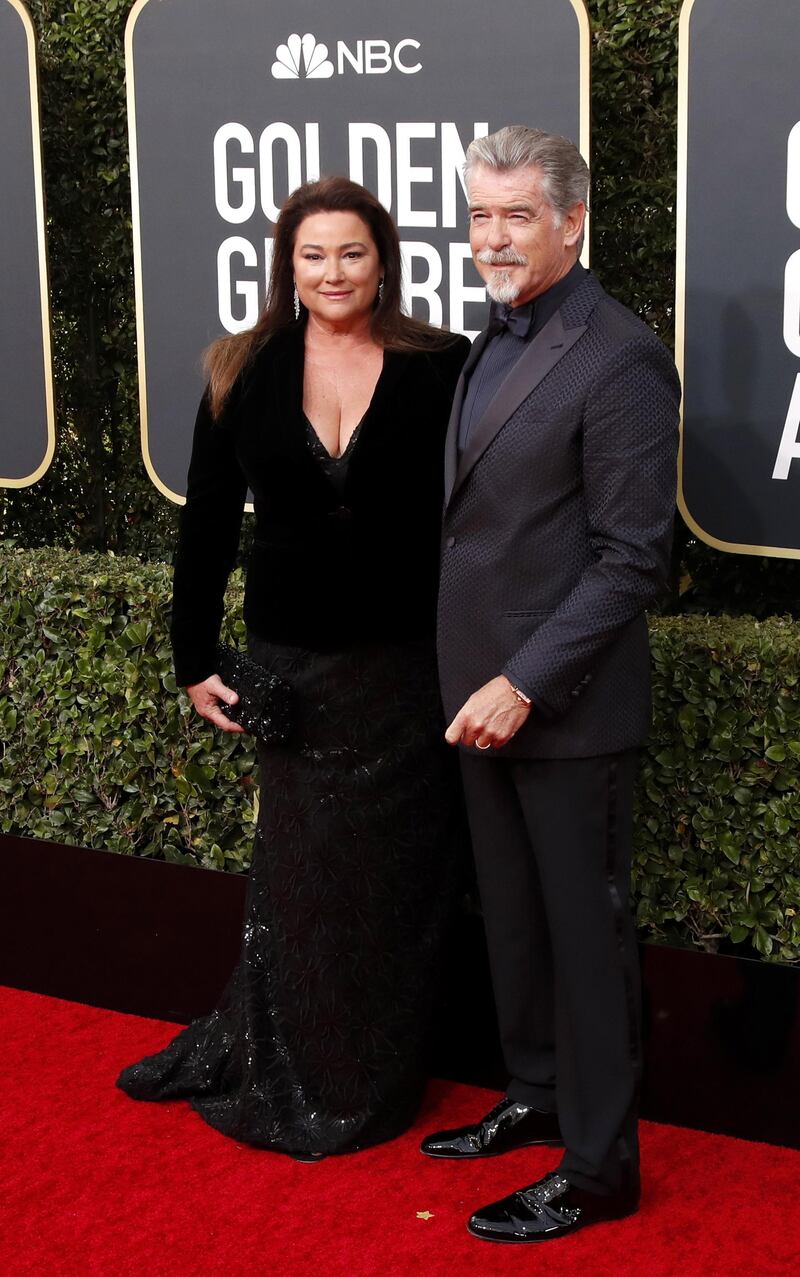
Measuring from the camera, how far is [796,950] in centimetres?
342

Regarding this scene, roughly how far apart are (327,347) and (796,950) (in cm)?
158

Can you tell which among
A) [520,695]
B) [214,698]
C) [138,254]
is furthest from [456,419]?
[138,254]

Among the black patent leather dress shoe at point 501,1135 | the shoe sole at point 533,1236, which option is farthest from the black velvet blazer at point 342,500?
the shoe sole at point 533,1236

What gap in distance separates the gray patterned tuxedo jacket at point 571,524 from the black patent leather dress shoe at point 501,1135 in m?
0.90

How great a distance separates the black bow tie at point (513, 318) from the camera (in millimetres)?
2885

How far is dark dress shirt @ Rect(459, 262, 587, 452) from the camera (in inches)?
113

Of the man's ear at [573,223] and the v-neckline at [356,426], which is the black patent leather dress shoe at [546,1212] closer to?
the v-neckline at [356,426]

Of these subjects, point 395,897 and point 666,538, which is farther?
point 395,897

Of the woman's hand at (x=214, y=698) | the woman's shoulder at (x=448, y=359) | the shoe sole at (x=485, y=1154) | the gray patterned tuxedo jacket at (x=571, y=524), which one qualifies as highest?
the woman's shoulder at (x=448, y=359)

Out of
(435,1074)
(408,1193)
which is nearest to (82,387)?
(435,1074)

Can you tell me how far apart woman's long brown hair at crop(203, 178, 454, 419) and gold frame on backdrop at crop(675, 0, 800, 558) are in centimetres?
52

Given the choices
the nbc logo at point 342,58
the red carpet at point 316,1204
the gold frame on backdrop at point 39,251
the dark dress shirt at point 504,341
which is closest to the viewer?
the dark dress shirt at point 504,341

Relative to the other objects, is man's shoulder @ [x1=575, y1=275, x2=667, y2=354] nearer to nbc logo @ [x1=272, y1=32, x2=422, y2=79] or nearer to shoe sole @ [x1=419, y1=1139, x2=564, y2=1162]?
nbc logo @ [x1=272, y1=32, x2=422, y2=79]

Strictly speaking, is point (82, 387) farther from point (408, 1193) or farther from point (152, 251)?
point (408, 1193)
